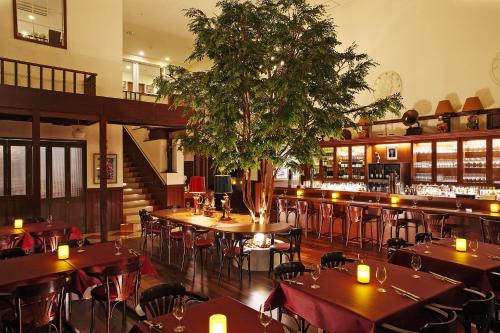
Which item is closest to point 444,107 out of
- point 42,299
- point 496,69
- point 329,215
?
point 496,69

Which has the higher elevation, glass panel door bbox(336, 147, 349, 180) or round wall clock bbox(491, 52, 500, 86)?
round wall clock bbox(491, 52, 500, 86)

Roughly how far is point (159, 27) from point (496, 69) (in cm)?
1048

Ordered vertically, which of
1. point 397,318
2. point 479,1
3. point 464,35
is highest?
point 479,1

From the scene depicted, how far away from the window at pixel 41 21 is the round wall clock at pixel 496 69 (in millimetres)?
10325

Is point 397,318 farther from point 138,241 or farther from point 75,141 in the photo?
point 75,141

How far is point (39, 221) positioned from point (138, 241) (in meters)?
2.27

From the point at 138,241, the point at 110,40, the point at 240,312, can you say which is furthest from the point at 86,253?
the point at 110,40

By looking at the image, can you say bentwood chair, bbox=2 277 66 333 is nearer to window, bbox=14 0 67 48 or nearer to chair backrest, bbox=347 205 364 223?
chair backrest, bbox=347 205 364 223

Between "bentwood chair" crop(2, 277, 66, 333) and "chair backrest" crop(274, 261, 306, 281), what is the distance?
1825 mm

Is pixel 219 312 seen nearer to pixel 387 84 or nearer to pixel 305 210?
pixel 305 210

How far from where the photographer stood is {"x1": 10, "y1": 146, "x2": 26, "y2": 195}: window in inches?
324

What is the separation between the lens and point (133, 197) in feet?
37.0

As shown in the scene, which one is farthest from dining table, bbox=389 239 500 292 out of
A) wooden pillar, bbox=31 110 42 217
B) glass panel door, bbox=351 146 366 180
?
wooden pillar, bbox=31 110 42 217

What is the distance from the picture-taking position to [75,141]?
361 inches
